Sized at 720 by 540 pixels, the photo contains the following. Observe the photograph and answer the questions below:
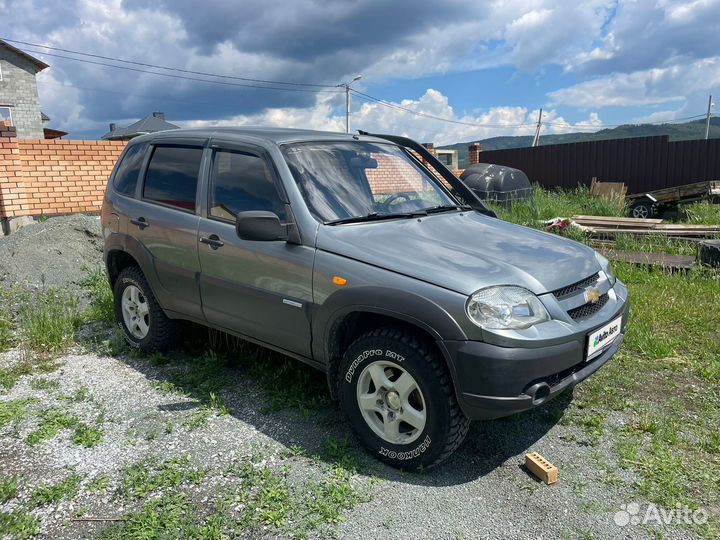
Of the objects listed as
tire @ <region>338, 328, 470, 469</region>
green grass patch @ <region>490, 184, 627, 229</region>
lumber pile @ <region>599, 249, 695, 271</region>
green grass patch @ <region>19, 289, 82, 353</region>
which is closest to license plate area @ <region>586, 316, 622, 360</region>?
tire @ <region>338, 328, 470, 469</region>

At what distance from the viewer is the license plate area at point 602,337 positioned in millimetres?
2922

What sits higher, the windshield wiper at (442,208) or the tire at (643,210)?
the windshield wiper at (442,208)

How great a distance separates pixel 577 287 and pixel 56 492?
3091mm

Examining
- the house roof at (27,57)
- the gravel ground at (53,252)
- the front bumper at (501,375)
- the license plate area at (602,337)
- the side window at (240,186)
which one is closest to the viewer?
the front bumper at (501,375)

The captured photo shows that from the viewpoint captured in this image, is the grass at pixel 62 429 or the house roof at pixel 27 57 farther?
the house roof at pixel 27 57

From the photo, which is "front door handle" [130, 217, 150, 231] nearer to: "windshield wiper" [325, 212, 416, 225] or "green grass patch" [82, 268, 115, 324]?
"green grass patch" [82, 268, 115, 324]

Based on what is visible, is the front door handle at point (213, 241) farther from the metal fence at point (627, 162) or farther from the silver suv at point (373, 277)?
the metal fence at point (627, 162)

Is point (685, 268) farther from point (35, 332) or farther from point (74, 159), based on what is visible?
point (74, 159)

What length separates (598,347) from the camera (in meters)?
3.02

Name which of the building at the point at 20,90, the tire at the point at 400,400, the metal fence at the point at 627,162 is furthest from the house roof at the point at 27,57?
the tire at the point at 400,400

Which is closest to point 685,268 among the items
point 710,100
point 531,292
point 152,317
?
point 531,292

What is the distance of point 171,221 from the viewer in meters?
4.14

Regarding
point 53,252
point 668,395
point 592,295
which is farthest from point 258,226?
point 53,252

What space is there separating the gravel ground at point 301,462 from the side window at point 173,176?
1.46 m
